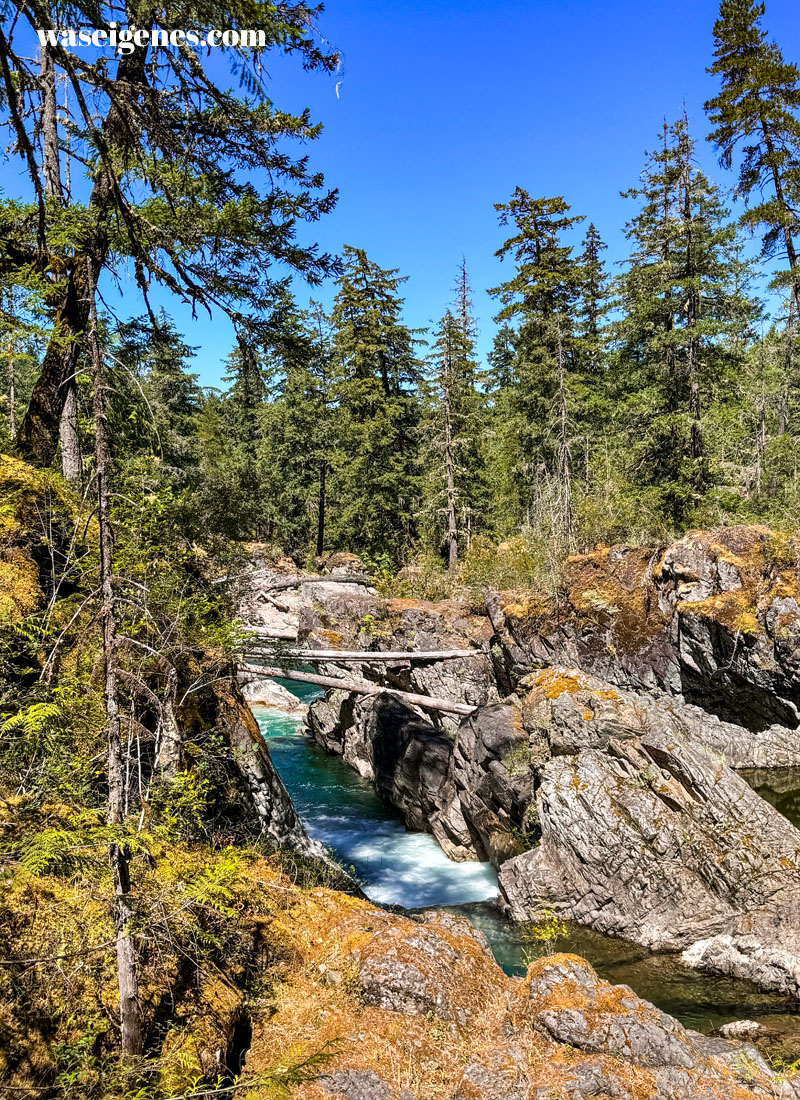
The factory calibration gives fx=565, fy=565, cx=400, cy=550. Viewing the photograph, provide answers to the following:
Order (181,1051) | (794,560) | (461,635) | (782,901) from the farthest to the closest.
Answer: (461,635)
(794,560)
(782,901)
(181,1051)

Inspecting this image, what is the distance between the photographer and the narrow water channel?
630 centimetres

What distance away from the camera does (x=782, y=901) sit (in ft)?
23.9

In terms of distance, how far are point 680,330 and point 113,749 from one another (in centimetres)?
1934

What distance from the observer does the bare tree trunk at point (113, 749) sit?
3.00 meters

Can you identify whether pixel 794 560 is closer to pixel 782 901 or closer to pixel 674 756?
pixel 674 756

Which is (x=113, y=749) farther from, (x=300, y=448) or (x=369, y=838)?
(x=300, y=448)

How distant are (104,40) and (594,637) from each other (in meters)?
14.4

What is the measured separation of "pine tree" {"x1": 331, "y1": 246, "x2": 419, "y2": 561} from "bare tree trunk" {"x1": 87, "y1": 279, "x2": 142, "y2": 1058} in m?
24.0

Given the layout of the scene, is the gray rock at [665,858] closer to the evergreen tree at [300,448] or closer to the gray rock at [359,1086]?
the gray rock at [359,1086]

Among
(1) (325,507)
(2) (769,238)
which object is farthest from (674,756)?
(1) (325,507)

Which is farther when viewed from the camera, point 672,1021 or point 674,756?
point 674,756

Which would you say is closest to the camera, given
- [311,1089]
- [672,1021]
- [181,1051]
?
[181,1051]

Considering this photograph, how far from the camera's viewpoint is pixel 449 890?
9766mm

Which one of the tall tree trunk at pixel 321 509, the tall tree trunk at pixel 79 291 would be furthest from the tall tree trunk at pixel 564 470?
the tall tree trunk at pixel 321 509
